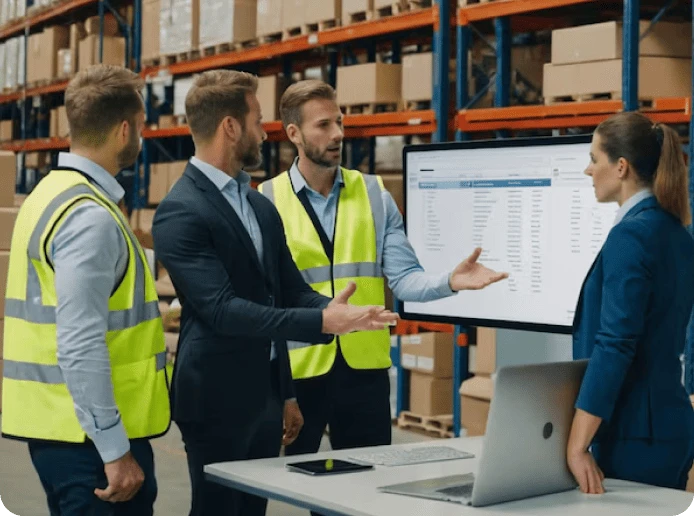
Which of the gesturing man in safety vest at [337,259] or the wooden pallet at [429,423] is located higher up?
the gesturing man in safety vest at [337,259]

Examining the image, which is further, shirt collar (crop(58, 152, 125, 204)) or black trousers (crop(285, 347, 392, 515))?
black trousers (crop(285, 347, 392, 515))

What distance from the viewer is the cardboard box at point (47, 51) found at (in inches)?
551

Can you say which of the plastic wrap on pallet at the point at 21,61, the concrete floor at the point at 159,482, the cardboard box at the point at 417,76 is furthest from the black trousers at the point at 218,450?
the plastic wrap on pallet at the point at 21,61

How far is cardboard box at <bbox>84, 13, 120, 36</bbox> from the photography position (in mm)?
13227

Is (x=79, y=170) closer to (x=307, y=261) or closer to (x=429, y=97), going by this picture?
(x=307, y=261)

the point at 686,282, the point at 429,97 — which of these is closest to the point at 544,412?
the point at 686,282

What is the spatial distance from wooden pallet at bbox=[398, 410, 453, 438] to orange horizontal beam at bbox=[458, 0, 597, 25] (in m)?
2.63

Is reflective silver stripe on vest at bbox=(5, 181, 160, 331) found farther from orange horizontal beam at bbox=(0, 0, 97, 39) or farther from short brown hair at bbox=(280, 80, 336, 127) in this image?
orange horizontal beam at bbox=(0, 0, 97, 39)

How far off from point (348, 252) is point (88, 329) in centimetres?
167

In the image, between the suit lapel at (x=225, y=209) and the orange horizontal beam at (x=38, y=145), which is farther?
the orange horizontal beam at (x=38, y=145)

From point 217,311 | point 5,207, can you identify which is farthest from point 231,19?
point 217,311

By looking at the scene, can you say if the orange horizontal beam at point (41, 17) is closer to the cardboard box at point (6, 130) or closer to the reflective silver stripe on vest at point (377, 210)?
the cardboard box at point (6, 130)

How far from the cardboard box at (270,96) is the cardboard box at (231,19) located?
51cm

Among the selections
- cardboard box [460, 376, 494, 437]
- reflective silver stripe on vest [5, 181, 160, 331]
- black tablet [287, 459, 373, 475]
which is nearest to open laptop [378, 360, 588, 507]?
black tablet [287, 459, 373, 475]
